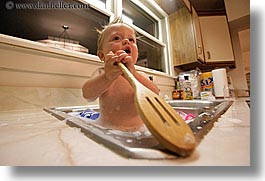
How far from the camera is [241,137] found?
185 millimetres

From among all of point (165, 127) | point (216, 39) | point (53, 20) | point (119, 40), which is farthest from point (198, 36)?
point (165, 127)

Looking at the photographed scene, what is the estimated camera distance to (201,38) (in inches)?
64.6

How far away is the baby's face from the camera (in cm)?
57

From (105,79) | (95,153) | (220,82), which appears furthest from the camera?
(220,82)

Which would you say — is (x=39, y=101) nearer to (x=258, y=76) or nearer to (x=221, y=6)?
(x=258, y=76)

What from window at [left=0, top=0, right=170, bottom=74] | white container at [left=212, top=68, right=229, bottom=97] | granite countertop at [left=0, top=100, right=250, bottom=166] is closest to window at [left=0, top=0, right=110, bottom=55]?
window at [left=0, top=0, right=170, bottom=74]

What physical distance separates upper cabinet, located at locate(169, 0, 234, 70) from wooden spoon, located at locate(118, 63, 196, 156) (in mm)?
1485

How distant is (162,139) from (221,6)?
6.60ft

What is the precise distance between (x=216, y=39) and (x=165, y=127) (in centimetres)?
192

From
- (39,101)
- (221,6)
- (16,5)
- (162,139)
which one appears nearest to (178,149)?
(162,139)

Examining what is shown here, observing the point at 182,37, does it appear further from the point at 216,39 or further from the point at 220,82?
the point at 220,82

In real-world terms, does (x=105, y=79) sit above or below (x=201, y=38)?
below

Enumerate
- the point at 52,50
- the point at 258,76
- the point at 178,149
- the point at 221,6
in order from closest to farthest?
1. the point at 178,149
2. the point at 258,76
3. the point at 52,50
4. the point at 221,6

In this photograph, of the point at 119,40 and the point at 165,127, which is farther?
the point at 119,40
